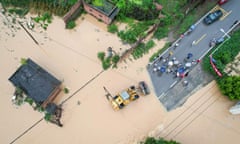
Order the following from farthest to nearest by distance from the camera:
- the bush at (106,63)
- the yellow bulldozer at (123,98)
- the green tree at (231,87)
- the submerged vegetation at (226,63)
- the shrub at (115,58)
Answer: the bush at (106,63) → the shrub at (115,58) → the yellow bulldozer at (123,98) → the submerged vegetation at (226,63) → the green tree at (231,87)

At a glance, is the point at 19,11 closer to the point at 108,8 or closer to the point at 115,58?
the point at 108,8

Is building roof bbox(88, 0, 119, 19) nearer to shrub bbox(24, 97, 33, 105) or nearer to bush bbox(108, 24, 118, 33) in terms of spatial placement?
bush bbox(108, 24, 118, 33)

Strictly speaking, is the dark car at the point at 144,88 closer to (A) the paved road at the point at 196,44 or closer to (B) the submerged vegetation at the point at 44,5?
(A) the paved road at the point at 196,44

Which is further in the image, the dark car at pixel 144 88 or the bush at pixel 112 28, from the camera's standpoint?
the bush at pixel 112 28

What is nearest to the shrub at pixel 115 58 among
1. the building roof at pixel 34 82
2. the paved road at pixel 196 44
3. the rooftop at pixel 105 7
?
the paved road at pixel 196 44

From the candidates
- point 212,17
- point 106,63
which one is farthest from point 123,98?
point 212,17

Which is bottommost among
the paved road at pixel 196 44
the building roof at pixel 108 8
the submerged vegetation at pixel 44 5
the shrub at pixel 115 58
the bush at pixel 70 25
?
the paved road at pixel 196 44

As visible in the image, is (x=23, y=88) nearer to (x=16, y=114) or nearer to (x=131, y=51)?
(x=16, y=114)

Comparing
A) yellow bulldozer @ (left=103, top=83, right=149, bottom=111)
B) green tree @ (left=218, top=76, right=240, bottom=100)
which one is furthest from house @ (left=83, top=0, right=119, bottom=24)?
green tree @ (left=218, top=76, right=240, bottom=100)
